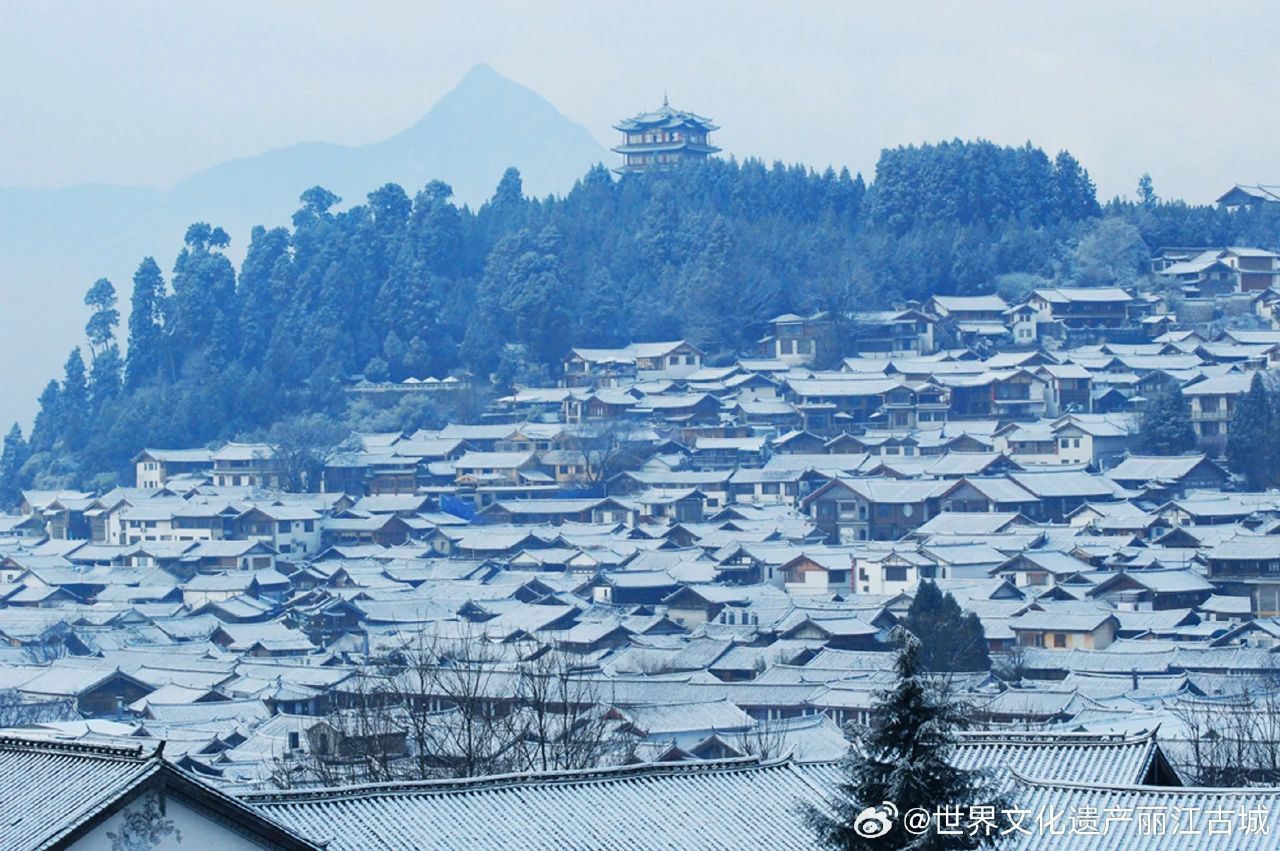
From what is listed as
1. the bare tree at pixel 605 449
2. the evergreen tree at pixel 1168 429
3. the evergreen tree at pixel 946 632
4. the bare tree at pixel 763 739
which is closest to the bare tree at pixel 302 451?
the bare tree at pixel 605 449

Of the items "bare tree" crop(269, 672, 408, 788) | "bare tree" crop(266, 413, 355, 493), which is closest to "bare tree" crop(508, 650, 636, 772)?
"bare tree" crop(269, 672, 408, 788)

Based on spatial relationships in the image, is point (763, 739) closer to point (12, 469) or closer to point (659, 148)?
point (12, 469)

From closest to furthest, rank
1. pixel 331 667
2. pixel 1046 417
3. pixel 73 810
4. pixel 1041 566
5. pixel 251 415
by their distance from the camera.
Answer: pixel 73 810 → pixel 331 667 → pixel 1041 566 → pixel 1046 417 → pixel 251 415

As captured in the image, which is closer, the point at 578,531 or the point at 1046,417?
the point at 578,531

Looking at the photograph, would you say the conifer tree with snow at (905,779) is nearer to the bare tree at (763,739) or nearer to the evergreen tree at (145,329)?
the bare tree at (763,739)

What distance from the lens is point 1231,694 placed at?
26.2 m

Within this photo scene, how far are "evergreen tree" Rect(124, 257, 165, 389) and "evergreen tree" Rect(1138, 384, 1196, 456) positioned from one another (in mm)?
26550

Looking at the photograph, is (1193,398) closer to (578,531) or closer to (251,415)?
(578,531)

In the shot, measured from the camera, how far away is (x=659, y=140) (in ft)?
223

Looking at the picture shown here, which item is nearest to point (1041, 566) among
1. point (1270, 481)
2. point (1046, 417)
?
point (1270, 481)

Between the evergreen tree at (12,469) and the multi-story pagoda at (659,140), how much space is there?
64.9 ft

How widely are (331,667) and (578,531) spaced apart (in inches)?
510

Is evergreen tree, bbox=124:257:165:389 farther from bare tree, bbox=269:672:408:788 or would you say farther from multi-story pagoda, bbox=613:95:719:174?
bare tree, bbox=269:672:408:788

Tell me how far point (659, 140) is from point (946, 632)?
39.6m
